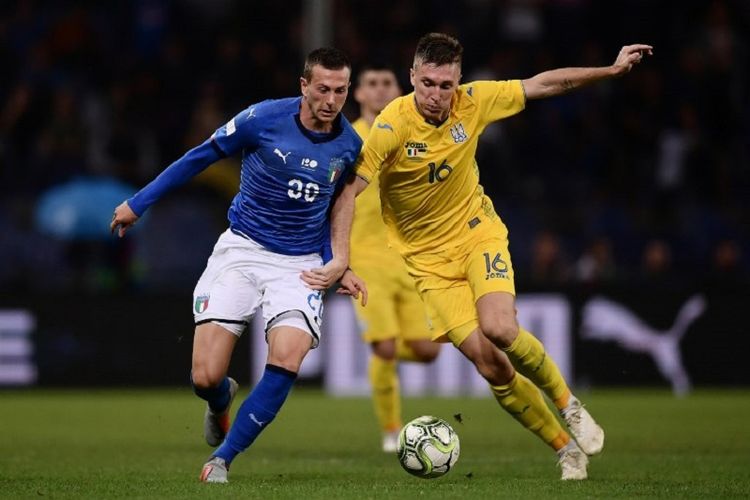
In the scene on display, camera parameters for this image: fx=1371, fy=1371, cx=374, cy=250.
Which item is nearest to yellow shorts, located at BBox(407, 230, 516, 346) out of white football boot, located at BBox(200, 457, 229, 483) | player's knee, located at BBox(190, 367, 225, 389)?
player's knee, located at BBox(190, 367, 225, 389)

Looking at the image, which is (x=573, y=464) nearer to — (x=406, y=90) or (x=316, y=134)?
(x=316, y=134)

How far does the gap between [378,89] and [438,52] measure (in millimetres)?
2723

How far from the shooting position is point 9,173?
57.7ft

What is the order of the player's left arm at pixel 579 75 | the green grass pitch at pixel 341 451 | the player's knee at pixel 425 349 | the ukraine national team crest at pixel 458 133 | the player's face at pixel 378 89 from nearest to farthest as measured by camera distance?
the green grass pitch at pixel 341 451, the player's left arm at pixel 579 75, the ukraine national team crest at pixel 458 133, the player's face at pixel 378 89, the player's knee at pixel 425 349

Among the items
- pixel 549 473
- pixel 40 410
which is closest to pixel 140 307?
pixel 40 410

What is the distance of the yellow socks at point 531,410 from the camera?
8.22m

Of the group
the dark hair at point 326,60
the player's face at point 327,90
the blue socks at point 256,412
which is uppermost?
the dark hair at point 326,60

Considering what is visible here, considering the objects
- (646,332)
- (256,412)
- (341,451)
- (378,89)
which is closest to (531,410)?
(256,412)

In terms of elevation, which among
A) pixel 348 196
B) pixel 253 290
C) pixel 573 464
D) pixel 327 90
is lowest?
pixel 573 464

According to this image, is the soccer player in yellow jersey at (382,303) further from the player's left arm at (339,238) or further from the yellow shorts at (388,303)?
the player's left arm at (339,238)

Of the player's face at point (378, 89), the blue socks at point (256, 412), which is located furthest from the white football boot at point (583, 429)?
the player's face at point (378, 89)

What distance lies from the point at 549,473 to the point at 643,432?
362cm

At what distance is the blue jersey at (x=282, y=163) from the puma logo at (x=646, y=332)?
29.4ft

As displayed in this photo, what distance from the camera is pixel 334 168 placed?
8016 millimetres
